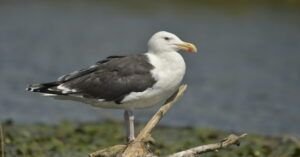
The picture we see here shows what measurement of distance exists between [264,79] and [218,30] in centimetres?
710

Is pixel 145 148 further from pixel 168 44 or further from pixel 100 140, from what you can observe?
pixel 100 140

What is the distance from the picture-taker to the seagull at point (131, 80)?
33.0ft

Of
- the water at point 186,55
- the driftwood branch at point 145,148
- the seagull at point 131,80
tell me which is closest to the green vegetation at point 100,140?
the water at point 186,55

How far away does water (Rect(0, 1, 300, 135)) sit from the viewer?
16656 millimetres

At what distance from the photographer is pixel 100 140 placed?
13664mm

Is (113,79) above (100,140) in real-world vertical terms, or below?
above

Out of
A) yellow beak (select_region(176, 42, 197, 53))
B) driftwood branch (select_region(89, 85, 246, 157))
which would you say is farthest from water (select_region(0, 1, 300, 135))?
driftwood branch (select_region(89, 85, 246, 157))

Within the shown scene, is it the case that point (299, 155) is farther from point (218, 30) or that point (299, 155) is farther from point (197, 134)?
point (218, 30)

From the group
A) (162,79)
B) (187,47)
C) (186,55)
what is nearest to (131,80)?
(162,79)

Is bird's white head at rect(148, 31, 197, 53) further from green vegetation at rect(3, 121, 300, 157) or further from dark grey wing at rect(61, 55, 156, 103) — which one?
green vegetation at rect(3, 121, 300, 157)

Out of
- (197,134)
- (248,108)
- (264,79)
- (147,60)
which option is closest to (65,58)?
(264,79)

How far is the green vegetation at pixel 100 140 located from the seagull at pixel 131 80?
6.77 feet

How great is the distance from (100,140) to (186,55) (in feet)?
33.8

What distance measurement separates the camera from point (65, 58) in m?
22.6
